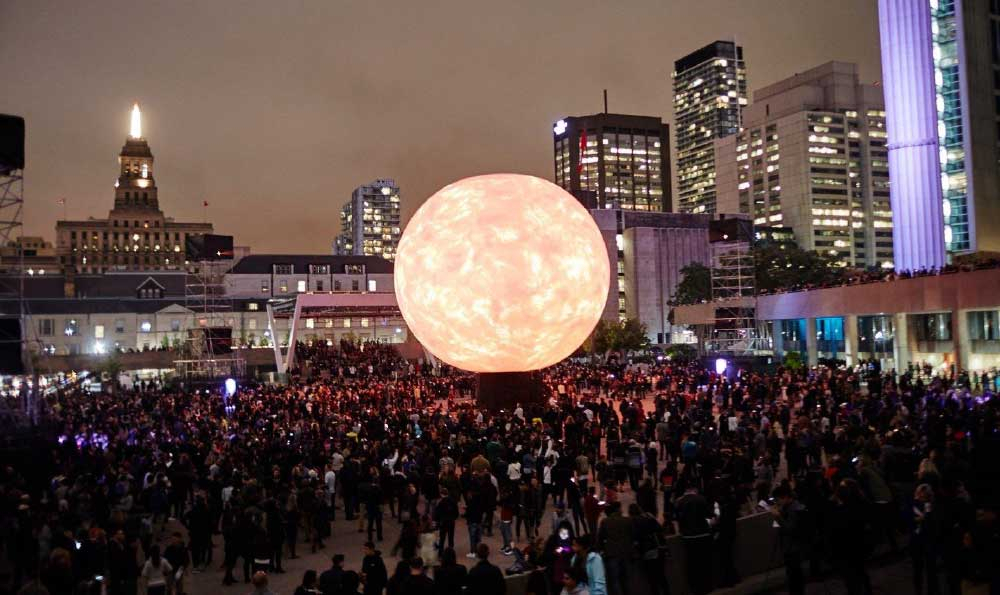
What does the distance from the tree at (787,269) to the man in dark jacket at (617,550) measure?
7037 cm

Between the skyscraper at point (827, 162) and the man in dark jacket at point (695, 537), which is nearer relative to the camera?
the man in dark jacket at point (695, 537)

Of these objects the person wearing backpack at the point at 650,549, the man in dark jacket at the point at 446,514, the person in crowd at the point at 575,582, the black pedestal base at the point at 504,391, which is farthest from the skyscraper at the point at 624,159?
the person in crowd at the point at 575,582

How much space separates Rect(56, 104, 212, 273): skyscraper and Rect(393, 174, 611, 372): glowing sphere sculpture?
123837 millimetres

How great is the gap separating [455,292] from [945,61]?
44299 mm

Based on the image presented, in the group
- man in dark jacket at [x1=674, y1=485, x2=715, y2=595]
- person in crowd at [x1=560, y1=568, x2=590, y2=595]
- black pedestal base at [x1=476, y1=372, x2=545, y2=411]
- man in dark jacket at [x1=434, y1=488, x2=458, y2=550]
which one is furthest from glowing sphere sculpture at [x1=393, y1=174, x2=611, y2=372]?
person in crowd at [x1=560, y1=568, x2=590, y2=595]

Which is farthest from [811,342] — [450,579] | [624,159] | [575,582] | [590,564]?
[624,159]

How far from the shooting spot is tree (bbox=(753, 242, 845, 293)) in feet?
249

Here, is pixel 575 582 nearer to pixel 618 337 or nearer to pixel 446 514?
pixel 446 514

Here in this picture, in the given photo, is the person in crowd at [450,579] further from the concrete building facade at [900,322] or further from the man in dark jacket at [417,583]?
the concrete building facade at [900,322]

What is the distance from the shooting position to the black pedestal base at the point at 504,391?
23844 millimetres

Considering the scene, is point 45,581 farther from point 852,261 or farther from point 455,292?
point 852,261

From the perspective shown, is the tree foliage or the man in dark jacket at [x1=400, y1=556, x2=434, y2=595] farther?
the tree foliage

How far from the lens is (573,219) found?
21609 millimetres

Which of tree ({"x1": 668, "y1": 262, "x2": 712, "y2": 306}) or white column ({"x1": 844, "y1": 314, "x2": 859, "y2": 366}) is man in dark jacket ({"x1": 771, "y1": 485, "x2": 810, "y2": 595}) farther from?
tree ({"x1": 668, "y1": 262, "x2": 712, "y2": 306})
